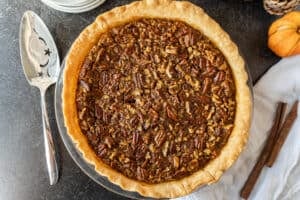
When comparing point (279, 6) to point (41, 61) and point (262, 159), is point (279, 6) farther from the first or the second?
point (41, 61)

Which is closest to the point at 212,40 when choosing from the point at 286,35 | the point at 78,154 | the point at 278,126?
the point at 286,35

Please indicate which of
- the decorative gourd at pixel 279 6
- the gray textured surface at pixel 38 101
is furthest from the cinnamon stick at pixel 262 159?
the decorative gourd at pixel 279 6

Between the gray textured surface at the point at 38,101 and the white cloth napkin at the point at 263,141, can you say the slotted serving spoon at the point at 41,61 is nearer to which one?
the gray textured surface at the point at 38,101

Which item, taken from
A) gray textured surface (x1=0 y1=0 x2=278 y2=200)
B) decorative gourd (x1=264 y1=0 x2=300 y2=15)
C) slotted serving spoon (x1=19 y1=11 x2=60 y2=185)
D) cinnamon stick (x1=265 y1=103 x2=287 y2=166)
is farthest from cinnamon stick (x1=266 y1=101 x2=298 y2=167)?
slotted serving spoon (x1=19 y1=11 x2=60 y2=185)

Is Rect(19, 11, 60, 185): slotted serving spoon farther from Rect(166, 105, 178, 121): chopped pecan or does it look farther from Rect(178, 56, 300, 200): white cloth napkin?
Rect(178, 56, 300, 200): white cloth napkin

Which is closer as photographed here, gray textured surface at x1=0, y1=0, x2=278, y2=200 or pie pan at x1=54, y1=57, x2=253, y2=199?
pie pan at x1=54, y1=57, x2=253, y2=199

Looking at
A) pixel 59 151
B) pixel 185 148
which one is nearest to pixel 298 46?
pixel 185 148
